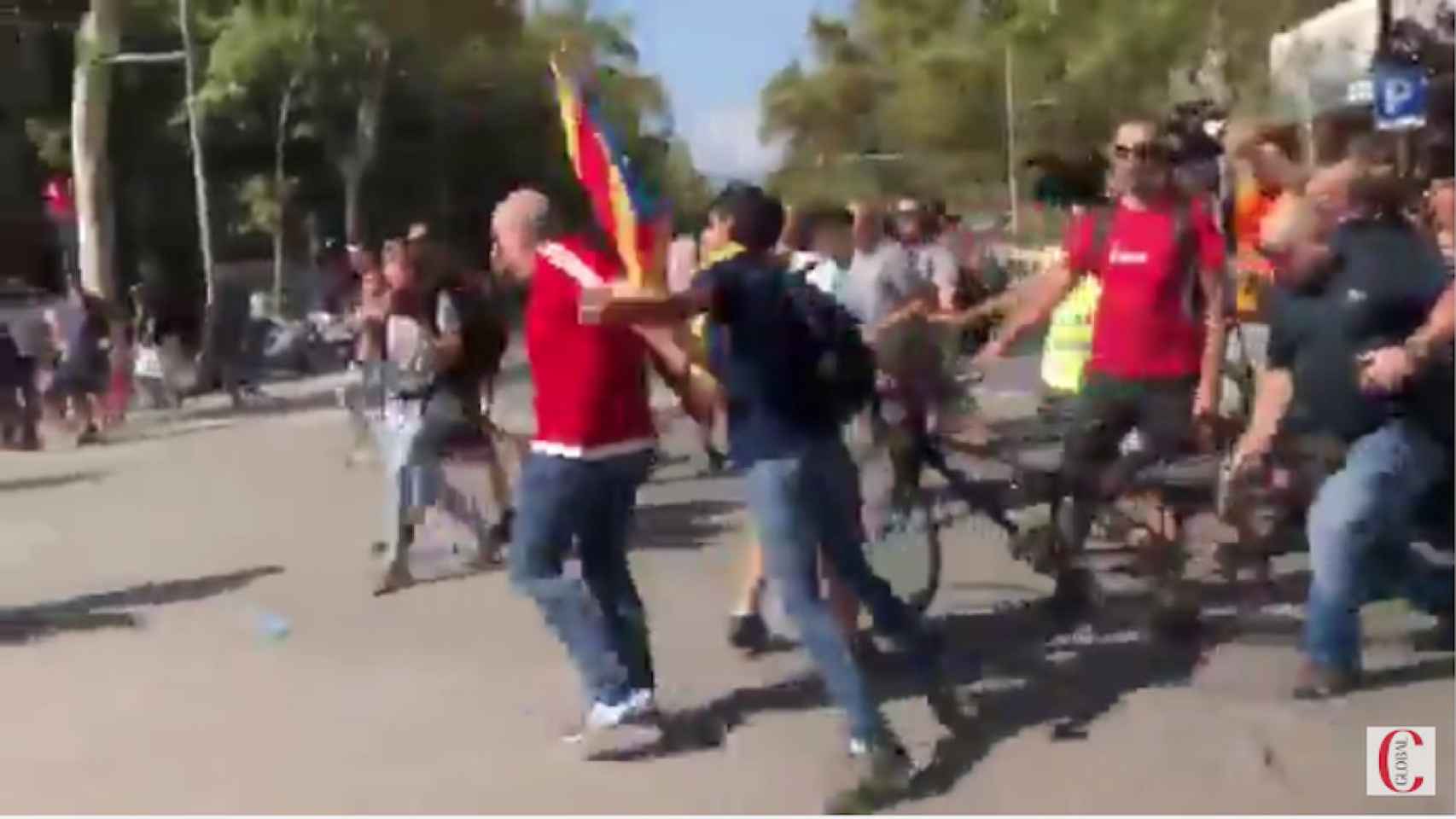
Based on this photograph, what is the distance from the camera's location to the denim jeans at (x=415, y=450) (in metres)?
9.33

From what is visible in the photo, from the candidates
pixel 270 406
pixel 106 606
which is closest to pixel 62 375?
pixel 270 406

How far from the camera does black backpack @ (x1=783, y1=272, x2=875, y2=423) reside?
5.82 meters

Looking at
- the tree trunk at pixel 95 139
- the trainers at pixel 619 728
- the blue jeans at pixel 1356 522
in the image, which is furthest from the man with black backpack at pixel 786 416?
the tree trunk at pixel 95 139

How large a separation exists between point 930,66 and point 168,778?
113 ft

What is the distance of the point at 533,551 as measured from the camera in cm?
621

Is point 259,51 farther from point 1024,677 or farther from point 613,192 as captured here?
point 613,192

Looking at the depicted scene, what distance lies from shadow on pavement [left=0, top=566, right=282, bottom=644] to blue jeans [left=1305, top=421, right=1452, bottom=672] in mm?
4800

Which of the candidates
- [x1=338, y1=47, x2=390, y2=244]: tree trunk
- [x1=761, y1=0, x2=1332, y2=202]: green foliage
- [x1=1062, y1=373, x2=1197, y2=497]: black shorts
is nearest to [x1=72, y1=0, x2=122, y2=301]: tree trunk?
[x1=761, y1=0, x2=1332, y2=202]: green foliage

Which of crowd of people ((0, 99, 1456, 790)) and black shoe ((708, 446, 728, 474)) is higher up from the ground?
crowd of people ((0, 99, 1456, 790))

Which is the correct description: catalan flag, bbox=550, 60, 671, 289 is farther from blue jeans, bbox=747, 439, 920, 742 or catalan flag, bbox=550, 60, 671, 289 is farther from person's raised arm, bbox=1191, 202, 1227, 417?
person's raised arm, bbox=1191, 202, 1227, 417

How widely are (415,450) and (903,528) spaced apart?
2399 millimetres

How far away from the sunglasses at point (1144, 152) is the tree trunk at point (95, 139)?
827 inches

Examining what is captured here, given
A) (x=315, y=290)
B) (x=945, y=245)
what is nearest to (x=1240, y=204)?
(x=945, y=245)

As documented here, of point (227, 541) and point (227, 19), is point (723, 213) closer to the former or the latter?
point (227, 541)
